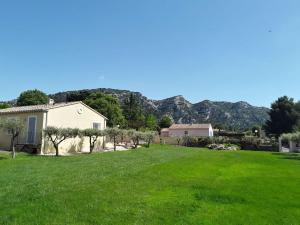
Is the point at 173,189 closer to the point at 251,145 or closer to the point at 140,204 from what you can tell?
the point at 140,204

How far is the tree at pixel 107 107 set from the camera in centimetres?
5866

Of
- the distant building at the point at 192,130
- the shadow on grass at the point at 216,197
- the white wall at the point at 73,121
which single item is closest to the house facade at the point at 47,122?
the white wall at the point at 73,121

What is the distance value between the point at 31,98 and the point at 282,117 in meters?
55.0

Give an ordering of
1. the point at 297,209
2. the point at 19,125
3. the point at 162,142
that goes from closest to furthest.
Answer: the point at 297,209 < the point at 19,125 < the point at 162,142

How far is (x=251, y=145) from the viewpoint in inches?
1770

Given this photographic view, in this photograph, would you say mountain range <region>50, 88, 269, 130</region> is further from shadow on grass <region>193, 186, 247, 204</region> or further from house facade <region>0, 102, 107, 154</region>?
shadow on grass <region>193, 186, 247, 204</region>

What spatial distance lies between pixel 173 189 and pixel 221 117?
129431 mm

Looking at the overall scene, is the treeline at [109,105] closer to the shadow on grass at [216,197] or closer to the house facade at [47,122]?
the house facade at [47,122]

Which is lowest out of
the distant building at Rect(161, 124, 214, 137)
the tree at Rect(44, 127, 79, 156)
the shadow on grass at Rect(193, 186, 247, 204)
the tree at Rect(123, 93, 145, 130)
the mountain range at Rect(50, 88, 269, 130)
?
the shadow on grass at Rect(193, 186, 247, 204)

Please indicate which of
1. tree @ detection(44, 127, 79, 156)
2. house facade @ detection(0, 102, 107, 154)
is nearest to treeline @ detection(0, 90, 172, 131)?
house facade @ detection(0, 102, 107, 154)

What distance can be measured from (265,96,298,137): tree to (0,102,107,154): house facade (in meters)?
49.9

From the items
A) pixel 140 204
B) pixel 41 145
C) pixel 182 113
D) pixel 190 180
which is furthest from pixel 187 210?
pixel 182 113

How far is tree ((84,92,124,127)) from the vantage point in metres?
58.7

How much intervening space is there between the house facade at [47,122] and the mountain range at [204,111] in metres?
99.0
